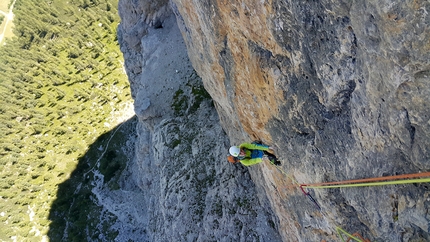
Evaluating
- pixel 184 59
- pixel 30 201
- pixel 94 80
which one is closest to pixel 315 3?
Answer: pixel 184 59

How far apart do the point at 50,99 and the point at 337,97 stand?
257 feet

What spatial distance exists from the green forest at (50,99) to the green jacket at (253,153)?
37.1 m

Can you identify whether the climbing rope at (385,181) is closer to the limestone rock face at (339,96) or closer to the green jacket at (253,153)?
the limestone rock face at (339,96)

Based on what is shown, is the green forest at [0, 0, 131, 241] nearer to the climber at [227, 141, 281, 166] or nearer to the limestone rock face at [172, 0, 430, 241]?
the climber at [227, 141, 281, 166]

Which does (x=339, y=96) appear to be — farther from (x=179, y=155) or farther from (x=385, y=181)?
(x=179, y=155)

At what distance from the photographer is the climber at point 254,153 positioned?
12.4 metres

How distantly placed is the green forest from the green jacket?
37.1 metres

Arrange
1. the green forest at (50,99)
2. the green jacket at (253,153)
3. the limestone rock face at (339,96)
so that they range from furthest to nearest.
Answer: the green forest at (50,99) < the green jacket at (253,153) < the limestone rock face at (339,96)

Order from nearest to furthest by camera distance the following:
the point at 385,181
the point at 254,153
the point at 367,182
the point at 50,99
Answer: the point at 385,181 < the point at 367,182 < the point at 254,153 < the point at 50,99

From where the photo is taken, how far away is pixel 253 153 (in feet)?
42.5

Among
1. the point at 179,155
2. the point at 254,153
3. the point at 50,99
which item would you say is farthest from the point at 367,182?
the point at 50,99

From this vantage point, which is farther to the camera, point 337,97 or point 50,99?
point 50,99

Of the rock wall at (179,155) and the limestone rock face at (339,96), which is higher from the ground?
the limestone rock face at (339,96)

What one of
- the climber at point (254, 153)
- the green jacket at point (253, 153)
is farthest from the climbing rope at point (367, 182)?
the green jacket at point (253, 153)
